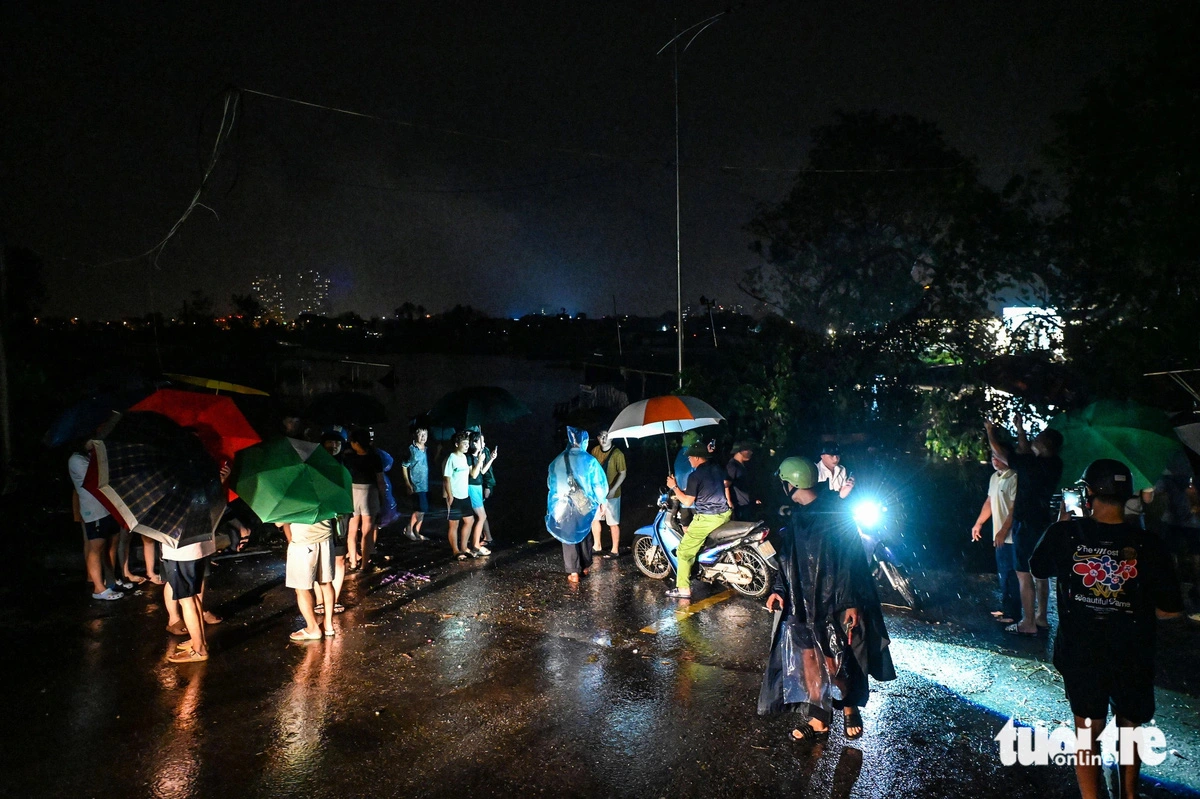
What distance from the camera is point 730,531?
7945 mm

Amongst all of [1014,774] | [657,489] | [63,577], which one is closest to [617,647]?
[1014,774]

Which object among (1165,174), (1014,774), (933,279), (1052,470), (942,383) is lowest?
(1014,774)

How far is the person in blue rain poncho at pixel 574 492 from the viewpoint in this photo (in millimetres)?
8523

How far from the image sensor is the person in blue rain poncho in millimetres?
8523

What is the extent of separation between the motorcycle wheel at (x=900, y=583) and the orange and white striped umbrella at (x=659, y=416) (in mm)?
2658

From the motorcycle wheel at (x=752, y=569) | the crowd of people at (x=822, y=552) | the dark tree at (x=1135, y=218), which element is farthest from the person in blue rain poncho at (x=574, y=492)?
the dark tree at (x=1135, y=218)

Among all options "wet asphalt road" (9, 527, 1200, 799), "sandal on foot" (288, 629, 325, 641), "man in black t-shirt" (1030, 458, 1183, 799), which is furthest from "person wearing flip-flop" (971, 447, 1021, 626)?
"sandal on foot" (288, 629, 325, 641)

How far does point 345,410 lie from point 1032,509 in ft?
25.3

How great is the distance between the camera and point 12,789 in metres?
4.59

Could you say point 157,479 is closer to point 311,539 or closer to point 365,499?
point 311,539

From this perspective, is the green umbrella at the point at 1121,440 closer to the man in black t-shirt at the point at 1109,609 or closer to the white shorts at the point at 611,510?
the man in black t-shirt at the point at 1109,609

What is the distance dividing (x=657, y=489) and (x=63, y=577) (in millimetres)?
9579

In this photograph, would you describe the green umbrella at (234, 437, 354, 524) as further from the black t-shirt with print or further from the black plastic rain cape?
the black t-shirt with print

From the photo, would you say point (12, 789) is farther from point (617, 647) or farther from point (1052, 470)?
point (1052, 470)
